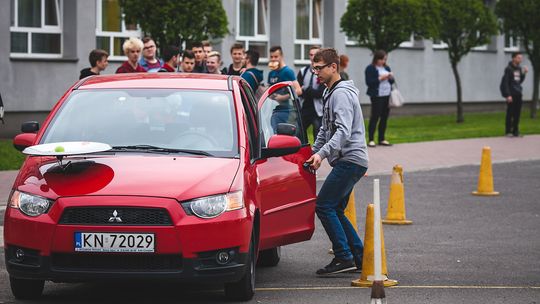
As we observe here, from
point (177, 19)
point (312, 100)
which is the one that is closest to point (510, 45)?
point (177, 19)

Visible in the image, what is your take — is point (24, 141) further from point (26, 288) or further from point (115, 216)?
point (115, 216)

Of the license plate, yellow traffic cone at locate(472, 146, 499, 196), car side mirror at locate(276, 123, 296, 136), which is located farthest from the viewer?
yellow traffic cone at locate(472, 146, 499, 196)

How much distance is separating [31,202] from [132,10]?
18.4m

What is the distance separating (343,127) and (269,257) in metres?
1.40

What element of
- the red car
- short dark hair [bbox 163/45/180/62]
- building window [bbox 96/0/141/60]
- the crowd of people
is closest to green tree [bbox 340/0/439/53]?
building window [bbox 96/0/141/60]

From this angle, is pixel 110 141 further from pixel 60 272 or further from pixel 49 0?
pixel 49 0

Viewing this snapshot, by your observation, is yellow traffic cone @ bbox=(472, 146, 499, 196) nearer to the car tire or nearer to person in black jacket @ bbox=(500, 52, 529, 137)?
the car tire

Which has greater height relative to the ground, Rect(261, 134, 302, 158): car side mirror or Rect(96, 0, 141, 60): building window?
Rect(96, 0, 141, 60): building window

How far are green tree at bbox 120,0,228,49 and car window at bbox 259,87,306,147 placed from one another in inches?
584

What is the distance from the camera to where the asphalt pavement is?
931 cm

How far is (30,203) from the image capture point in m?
8.46

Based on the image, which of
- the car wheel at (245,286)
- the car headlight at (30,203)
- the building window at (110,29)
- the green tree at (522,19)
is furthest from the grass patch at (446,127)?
the car headlight at (30,203)

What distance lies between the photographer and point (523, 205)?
16.6 m

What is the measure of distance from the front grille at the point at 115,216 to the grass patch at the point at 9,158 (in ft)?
39.6
